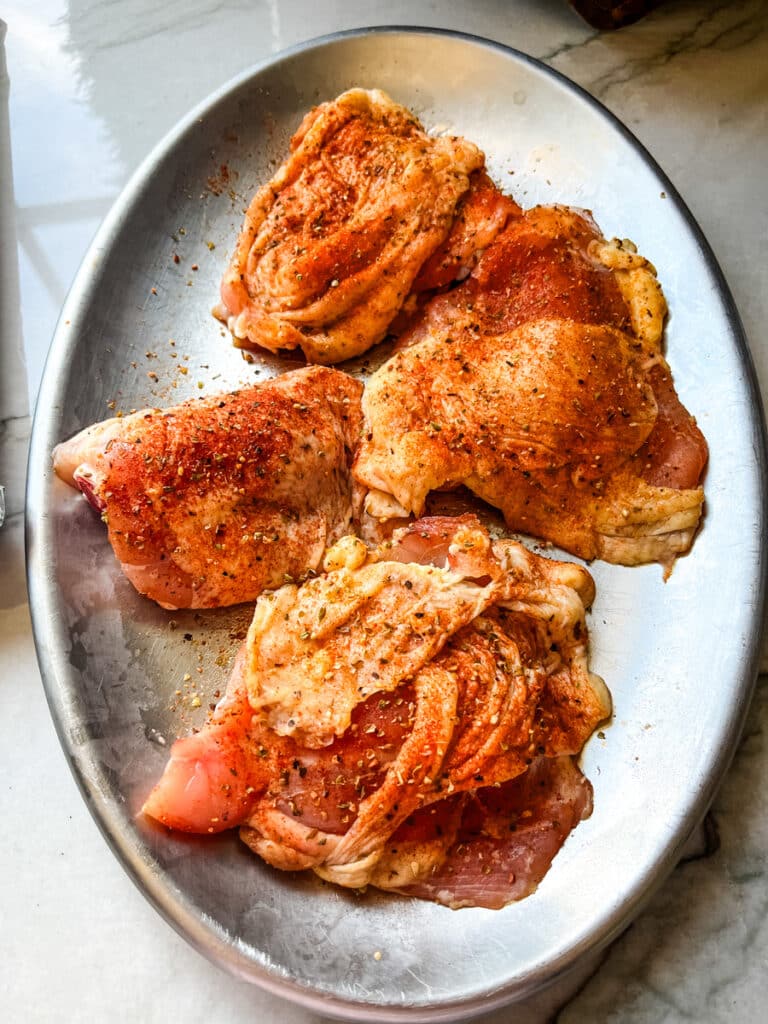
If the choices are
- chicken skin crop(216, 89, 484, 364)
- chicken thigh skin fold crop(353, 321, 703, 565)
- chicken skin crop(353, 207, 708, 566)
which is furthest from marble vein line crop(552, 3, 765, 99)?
chicken thigh skin fold crop(353, 321, 703, 565)

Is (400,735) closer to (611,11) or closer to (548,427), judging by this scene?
(548,427)

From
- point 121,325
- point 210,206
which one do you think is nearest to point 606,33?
point 210,206

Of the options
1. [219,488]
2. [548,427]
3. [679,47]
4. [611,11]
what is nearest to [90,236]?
[219,488]

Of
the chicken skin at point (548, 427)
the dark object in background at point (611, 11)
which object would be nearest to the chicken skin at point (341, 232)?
the chicken skin at point (548, 427)

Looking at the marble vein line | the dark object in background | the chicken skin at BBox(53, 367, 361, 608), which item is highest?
the dark object in background

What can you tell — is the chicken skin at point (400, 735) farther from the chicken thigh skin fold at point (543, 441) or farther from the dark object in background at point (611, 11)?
the dark object in background at point (611, 11)

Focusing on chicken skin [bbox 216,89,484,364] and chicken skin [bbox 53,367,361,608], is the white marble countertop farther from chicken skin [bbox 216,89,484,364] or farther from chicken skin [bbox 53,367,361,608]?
chicken skin [bbox 216,89,484,364]
